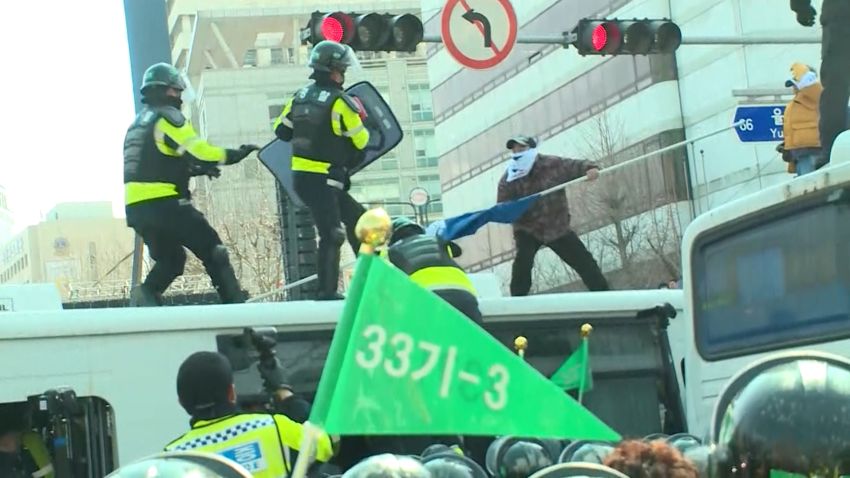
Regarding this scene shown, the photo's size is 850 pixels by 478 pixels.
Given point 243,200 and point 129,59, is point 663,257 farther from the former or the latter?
point 129,59

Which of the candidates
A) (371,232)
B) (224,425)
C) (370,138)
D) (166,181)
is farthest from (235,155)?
(371,232)

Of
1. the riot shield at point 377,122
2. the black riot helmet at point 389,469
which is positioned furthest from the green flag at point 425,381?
the riot shield at point 377,122

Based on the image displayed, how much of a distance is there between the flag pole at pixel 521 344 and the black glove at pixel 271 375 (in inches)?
60.2

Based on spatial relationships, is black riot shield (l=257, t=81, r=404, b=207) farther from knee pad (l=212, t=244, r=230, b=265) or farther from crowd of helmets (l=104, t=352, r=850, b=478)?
crowd of helmets (l=104, t=352, r=850, b=478)

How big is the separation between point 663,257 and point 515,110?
45.5ft

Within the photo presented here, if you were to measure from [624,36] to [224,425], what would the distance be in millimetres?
11908

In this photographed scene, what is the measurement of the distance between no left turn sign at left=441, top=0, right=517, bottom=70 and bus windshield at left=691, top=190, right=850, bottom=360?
19.3 ft

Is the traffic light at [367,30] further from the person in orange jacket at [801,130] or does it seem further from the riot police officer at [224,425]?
the riot police officer at [224,425]

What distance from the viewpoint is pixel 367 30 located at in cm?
1523

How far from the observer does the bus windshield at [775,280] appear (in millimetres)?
7117

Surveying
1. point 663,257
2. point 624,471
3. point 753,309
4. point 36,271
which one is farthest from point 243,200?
point 36,271

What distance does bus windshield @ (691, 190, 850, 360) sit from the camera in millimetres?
7117

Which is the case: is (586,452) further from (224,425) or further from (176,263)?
(176,263)

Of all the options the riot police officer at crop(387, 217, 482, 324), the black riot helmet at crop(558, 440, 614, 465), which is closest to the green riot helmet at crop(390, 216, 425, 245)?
the riot police officer at crop(387, 217, 482, 324)
